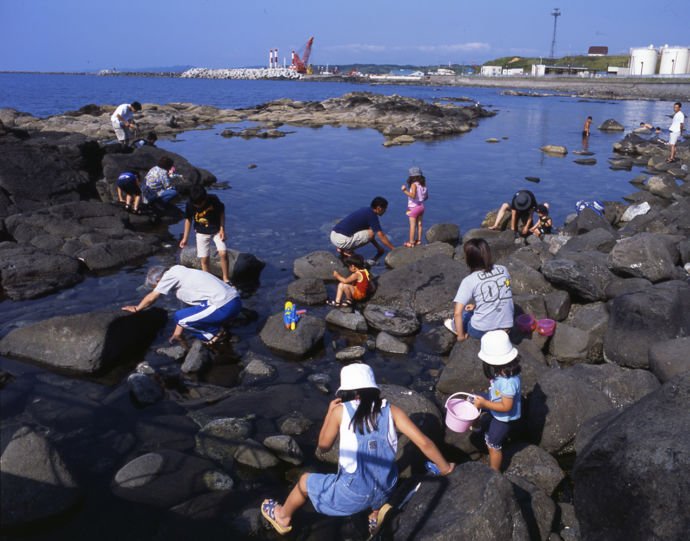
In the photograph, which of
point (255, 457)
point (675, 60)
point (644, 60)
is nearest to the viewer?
point (255, 457)

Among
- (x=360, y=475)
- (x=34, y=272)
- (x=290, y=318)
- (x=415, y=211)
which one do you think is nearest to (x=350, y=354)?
(x=290, y=318)

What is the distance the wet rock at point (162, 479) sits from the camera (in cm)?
512

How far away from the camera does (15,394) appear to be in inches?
271

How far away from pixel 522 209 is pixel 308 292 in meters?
7.10

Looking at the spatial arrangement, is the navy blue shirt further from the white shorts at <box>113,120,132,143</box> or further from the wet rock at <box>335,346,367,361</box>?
the white shorts at <box>113,120,132,143</box>

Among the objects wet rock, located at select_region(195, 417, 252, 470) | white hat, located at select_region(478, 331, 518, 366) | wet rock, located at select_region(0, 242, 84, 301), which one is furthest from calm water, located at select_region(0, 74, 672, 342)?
white hat, located at select_region(478, 331, 518, 366)

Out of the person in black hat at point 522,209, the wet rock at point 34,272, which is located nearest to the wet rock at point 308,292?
the wet rock at point 34,272

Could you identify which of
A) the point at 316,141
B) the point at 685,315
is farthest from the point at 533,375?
the point at 316,141

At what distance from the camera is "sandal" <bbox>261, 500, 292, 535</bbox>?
470cm

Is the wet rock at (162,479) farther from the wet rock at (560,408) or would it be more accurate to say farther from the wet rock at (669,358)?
the wet rock at (669,358)

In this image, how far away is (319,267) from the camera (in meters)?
11.6

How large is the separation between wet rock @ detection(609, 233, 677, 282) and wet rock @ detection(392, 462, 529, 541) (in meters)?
7.04

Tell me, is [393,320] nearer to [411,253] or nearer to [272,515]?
[411,253]

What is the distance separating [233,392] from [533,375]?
4.37 meters
